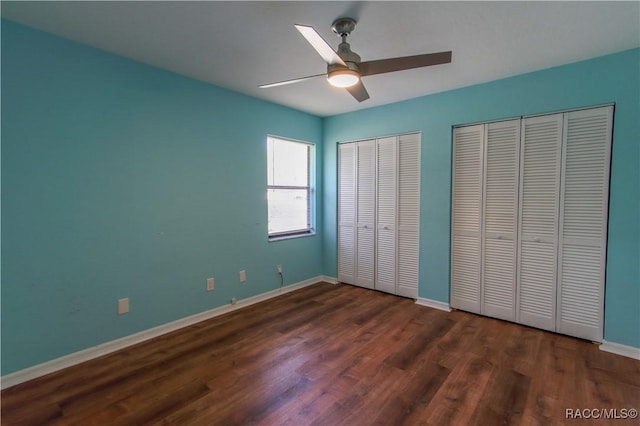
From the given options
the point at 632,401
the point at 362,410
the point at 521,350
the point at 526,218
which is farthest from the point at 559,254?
the point at 362,410

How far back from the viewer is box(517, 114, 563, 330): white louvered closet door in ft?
9.18

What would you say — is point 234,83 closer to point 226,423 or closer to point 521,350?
point 226,423

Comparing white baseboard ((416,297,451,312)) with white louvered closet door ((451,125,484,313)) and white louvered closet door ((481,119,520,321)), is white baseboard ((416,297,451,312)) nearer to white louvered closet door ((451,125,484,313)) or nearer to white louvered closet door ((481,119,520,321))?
white louvered closet door ((451,125,484,313))

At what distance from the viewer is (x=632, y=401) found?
6.25 ft

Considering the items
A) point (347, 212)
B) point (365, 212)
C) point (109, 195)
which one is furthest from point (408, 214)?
point (109, 195)

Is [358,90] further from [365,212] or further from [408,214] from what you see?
[365,212]

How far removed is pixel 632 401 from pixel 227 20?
3618mm

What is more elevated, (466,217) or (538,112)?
(538,112)

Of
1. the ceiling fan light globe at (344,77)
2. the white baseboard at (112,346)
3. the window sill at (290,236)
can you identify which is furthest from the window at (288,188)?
the ceiling fan light globe at (344,77)

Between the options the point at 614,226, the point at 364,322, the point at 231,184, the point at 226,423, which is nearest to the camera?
the point at 226,423

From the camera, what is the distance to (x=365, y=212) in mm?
4152

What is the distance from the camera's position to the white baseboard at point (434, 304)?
11.2 ft

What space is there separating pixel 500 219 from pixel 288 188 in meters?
2.58

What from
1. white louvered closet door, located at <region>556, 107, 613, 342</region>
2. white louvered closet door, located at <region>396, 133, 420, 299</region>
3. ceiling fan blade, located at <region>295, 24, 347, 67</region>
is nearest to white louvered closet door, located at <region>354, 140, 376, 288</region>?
white louvered closet door, located at <region>396, 133, 420, 299</region>
